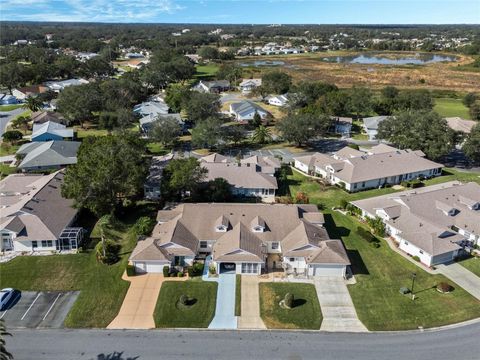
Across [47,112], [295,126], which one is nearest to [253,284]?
[295,126]

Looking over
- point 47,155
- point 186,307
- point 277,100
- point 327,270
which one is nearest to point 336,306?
point 327,270

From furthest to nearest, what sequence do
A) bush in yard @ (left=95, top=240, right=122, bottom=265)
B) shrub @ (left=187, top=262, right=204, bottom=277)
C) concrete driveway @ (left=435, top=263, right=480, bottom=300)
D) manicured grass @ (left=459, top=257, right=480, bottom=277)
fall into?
bush in yard @ (left=95, top=240, right=122, bottom=265) < manicured grass @ (left=459, top=257, right=480, bottom=277) < shrub @ (left=187, top=262, right=204, bottom=277) < concrete driveway @ (left=435, top=263, right=480, bottom=300)

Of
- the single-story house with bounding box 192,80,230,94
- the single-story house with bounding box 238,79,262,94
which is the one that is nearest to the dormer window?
the single-story house with bounding box 238,79,262,94

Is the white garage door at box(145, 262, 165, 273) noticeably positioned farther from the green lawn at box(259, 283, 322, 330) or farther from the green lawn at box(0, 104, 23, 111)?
the green lawn at box(0, 104, 23, 111)

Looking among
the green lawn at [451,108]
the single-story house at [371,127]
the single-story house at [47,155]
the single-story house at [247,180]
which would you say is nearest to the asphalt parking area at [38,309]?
the single-story house at [247,180]

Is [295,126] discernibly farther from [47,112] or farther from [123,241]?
[47,112]

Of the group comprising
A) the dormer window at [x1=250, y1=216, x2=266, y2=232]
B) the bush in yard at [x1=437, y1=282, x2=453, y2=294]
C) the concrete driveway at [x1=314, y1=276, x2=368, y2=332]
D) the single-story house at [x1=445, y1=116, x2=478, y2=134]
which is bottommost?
the concrete driveway at [x1=314, y1=276, x2=368, y2=332]

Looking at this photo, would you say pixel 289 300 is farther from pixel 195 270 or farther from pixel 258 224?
pixel 258 224
